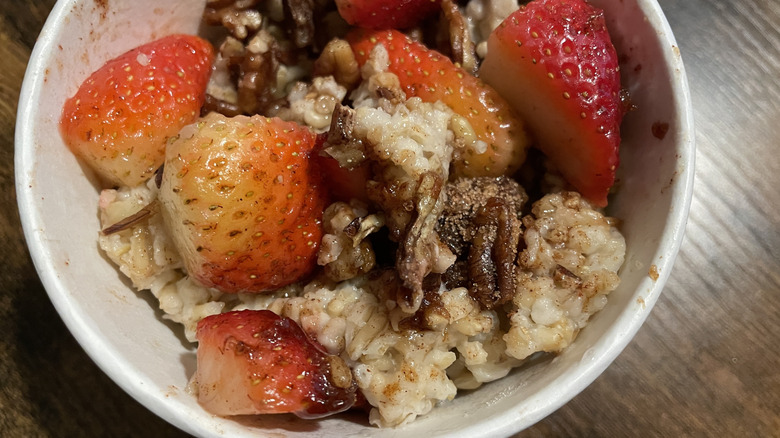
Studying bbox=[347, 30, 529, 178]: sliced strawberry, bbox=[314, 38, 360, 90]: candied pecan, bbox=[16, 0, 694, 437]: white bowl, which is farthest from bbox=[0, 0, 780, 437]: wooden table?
bbox=[314, 38, 360, 90]: candied pecan

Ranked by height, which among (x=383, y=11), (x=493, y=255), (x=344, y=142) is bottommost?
(x=493, y=255)

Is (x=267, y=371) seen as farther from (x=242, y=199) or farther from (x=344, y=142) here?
(x=344, y=142)

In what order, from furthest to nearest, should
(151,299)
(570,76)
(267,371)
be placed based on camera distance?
(151,299) < (570,76) < (267,371)

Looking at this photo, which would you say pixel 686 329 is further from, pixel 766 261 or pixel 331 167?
pixel 331 167

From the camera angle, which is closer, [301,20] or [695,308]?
[301,20]

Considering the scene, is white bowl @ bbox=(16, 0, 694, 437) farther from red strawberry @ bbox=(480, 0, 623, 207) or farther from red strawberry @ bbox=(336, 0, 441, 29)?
red strawberry @ bbox=(336, 0, 441, 29)

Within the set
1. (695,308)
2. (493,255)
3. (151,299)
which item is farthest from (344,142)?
(695,308)

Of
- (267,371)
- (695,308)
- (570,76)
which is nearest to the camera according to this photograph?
(267,371)

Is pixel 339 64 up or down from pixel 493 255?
up
